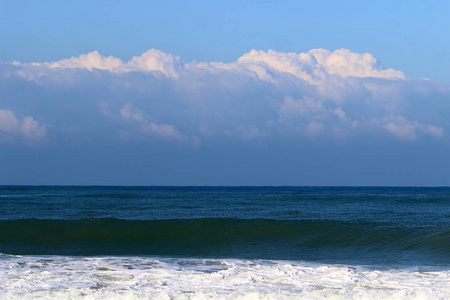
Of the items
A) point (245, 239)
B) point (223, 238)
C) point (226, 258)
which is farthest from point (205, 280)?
point (223, 238)

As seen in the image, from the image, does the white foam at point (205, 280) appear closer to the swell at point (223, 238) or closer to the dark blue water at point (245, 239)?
the dark blue water at point (245, 239)

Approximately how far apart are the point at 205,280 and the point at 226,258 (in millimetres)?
3988

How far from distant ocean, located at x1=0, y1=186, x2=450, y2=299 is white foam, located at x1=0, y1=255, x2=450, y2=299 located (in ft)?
0.06

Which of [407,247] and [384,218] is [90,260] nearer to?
[407,247]

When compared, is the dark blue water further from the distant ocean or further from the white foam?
the white foam

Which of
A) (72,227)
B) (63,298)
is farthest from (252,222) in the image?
(63,298)

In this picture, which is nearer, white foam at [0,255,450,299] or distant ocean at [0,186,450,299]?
white foam at [0,255,450,299]

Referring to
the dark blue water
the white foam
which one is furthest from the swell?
the white foam

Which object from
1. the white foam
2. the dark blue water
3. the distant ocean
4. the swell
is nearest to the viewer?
the white foam

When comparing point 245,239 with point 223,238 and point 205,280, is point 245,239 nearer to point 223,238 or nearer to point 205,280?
point 223,238

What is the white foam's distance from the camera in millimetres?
9074

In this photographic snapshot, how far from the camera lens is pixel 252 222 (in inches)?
846

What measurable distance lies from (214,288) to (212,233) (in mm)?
9974

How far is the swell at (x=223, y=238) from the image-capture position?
16344mm
